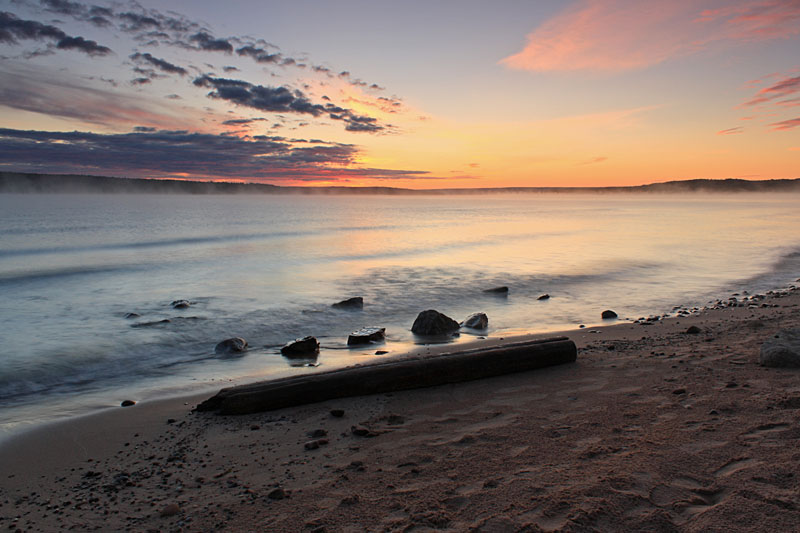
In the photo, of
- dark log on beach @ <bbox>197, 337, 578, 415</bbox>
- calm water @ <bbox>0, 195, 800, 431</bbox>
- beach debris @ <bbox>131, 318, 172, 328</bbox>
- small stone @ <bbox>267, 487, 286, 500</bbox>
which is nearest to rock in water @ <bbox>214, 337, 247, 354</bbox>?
calm water @ <bbox>0, 195, 800, 431</bbox>

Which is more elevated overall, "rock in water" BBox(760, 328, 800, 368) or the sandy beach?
"rock in water" BBox(760, 328, 800, 368)

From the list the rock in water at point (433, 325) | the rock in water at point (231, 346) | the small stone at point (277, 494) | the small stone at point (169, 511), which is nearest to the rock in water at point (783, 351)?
the rock in water at point (433, 325)

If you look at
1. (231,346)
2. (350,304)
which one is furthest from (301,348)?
(350,304)

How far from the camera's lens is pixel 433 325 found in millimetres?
9250

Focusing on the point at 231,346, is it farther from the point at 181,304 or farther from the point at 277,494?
the point at 277,494

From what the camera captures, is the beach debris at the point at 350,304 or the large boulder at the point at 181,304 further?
the large boulder at the point at 181,304

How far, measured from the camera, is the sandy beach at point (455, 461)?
9.78 feet

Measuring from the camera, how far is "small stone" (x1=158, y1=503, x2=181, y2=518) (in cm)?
325

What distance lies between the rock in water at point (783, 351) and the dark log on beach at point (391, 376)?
7.09 ft

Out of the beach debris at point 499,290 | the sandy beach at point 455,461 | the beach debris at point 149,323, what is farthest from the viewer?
the beach debris at point 499,290

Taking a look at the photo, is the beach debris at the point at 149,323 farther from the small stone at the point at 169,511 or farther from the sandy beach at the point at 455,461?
the small stone at the point at 169,511

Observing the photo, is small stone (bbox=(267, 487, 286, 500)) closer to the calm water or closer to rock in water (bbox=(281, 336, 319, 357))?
the calm water

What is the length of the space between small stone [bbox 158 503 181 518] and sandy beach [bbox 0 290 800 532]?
0.05 feet

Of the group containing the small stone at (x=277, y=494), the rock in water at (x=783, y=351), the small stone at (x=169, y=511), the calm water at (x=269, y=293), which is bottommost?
the calm water at (x=269, y=293)
